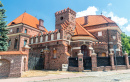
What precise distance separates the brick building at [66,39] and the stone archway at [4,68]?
7.82 meters

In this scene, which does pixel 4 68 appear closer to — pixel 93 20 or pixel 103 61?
pixel 103 61

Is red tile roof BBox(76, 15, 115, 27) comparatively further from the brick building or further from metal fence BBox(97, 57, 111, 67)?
metal fence BBox(97, 57, 111, 67)

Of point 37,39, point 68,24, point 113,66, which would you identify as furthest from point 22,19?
point 113,66

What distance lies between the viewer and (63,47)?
54.8ft

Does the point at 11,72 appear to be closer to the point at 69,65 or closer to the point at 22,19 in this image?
the point at 69,65

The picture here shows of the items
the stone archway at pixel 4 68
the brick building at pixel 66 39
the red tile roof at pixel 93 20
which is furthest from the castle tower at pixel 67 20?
the stone archway at pixel 4 68

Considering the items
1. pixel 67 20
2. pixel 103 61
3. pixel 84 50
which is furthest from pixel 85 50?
pixel 67 20

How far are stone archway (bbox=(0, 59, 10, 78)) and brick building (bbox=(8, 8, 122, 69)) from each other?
308 inches

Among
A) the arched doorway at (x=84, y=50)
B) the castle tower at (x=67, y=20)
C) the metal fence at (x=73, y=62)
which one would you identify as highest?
the castle tower at (x=67, y=20)

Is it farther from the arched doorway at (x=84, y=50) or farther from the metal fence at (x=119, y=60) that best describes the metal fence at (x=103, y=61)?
the arched doorway at (x=84, y=50)

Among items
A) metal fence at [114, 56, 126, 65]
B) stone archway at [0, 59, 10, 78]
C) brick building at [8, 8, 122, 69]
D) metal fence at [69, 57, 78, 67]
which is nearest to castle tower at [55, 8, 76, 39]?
brick building at [8, 8, 122, 69]

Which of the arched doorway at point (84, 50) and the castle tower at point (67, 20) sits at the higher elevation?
the castle tower at point (67, 20)

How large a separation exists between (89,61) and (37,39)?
39.3 feet

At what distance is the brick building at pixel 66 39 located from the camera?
1736 cm
